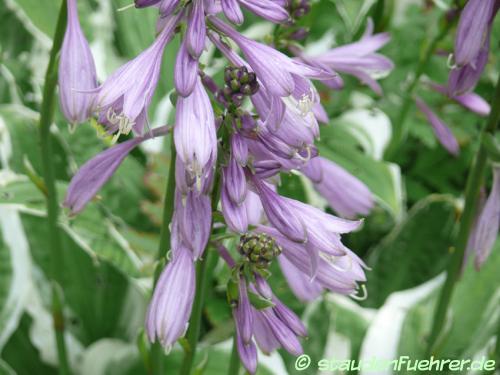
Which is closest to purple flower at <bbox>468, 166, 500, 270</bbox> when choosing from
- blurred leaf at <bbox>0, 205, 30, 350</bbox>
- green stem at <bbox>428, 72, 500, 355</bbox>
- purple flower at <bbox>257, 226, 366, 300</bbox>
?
green stem at <bbox>428, 72, 500, 355</bbox>

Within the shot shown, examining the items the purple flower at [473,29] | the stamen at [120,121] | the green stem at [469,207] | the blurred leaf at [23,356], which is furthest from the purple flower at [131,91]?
the blurred leaf at [23,356]

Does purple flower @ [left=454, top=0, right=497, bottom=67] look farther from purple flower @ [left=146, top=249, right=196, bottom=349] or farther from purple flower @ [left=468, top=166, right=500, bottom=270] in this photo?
purple flower @ [left=146, top=249, right=196, bottom=349]

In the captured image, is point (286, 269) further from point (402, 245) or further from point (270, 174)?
point (402, 245)

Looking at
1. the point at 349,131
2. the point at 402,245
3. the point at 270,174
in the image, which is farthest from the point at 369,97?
the point at 270,174

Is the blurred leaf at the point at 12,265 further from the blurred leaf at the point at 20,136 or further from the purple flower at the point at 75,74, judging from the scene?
the purple flower at the point at 75,74

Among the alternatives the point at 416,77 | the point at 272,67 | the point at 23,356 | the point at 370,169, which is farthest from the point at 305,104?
the point at 23,356
